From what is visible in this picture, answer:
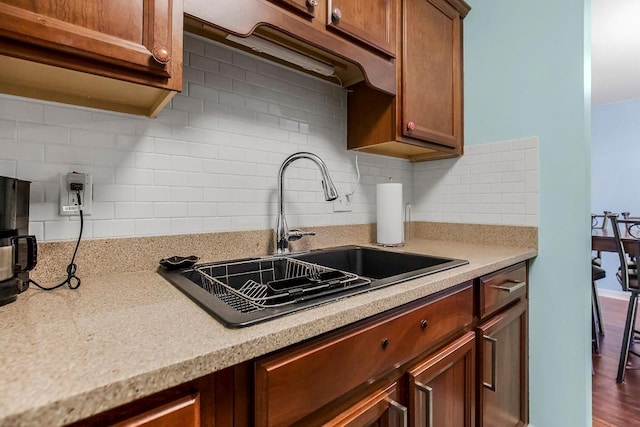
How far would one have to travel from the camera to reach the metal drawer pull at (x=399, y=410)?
0.77 meters

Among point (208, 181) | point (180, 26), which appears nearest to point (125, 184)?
point (208, 181)

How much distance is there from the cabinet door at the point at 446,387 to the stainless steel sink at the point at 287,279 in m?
0.26

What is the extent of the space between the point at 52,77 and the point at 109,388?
0.78m

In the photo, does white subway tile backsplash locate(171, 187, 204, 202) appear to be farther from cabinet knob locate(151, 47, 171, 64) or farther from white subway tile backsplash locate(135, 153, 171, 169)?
cabinet knob locate(151, 47, 171, 64)

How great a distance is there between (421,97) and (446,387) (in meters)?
1.20

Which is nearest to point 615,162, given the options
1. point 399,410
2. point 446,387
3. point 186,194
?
point 446,387

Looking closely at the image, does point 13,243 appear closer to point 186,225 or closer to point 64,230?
point 64,230

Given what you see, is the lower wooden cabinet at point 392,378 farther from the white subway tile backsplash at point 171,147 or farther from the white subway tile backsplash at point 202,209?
the white subway tile backsplash at point 171,147

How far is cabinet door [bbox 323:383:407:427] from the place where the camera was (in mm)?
685

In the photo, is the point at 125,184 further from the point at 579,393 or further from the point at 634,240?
the point at 634,240

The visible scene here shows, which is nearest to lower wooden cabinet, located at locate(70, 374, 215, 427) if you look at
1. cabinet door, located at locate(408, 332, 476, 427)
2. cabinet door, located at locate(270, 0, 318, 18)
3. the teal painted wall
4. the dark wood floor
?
cabinet door, located at locate(408, 332, 476, 427)

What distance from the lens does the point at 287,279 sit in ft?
2.97

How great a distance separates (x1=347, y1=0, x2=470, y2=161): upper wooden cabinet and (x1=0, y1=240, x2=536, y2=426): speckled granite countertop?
0.86 meters

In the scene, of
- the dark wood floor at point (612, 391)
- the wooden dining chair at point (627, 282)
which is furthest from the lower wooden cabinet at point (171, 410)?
the wooden dining chair at point (627, 282)
